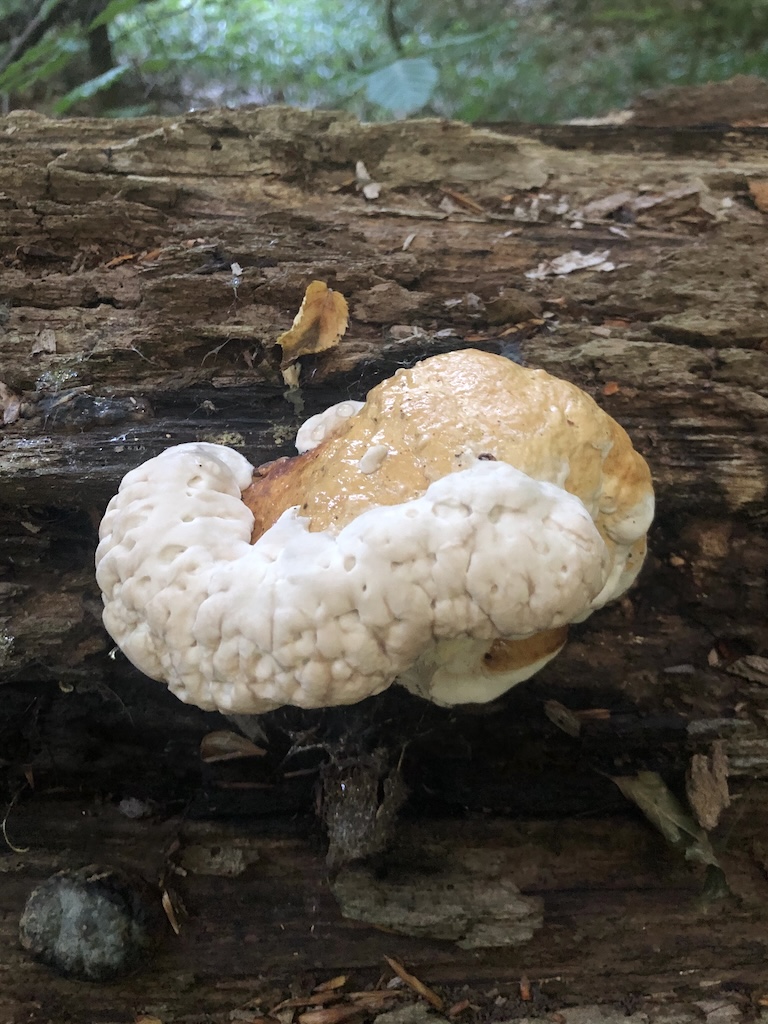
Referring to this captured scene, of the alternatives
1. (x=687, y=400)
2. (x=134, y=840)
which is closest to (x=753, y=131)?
(x=687, y=400)

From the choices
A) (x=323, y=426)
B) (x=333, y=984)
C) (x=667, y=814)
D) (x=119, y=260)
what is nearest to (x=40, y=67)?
(x=119, y=260)

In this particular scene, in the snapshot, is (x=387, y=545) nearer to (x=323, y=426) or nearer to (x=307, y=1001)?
(x=323, y=426)

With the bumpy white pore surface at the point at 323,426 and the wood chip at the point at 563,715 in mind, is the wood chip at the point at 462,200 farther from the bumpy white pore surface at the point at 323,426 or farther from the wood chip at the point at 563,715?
the wood chip at the point at 563,715

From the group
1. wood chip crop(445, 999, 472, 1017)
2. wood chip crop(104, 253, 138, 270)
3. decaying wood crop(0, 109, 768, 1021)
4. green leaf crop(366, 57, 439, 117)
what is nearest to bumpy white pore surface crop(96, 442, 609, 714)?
decaying wood crop(0, 109, 768, 1021)

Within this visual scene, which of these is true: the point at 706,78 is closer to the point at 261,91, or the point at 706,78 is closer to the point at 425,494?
the point at 261,91

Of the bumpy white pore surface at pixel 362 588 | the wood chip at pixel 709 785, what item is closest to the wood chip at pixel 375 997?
the wood chip at pixel 709 785
